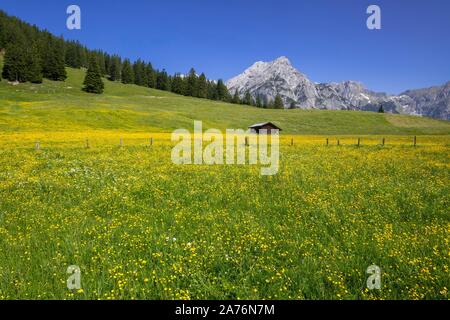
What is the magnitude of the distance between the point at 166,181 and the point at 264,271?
965cm

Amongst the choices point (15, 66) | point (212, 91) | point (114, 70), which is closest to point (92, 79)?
point (15, 66)

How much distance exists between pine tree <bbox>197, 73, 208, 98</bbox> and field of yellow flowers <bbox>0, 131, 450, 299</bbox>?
156 meters

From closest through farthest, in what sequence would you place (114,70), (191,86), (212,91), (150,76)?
(191,86) → (212,91) → (114,70) → (150,76)

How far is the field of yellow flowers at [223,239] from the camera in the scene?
582 centimetres

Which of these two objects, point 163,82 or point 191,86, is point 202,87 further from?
point 163,82

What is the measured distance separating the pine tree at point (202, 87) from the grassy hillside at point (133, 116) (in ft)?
68.5

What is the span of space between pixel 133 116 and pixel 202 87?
89078 millimetres

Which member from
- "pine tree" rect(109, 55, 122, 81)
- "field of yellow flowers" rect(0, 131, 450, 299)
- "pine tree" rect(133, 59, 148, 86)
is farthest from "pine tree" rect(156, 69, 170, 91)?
"field of yellow flowers" rect(0, 131, 450, 299)

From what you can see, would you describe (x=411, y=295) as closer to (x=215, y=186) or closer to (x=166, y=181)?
(x=215, y=186)

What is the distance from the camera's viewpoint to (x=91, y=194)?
12.4 meters

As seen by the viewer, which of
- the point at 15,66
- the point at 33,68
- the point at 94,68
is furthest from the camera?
the point at 94,68

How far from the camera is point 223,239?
8.03 meters

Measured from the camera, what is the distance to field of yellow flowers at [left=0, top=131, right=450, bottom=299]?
5824 millimetres

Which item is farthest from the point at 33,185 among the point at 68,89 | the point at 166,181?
the point at 68,89
